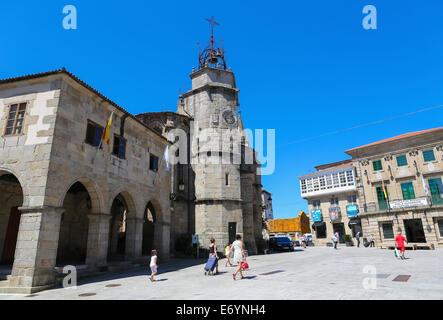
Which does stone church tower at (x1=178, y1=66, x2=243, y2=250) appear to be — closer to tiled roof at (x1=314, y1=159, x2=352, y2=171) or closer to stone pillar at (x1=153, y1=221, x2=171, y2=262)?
stone pillar at (x1=153, y1=221, x2=171, y2=262)

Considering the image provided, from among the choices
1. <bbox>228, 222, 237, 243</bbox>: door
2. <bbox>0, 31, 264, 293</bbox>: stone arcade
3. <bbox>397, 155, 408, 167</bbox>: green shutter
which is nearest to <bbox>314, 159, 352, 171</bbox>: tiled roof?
<bbox>397, 155, 408, 167</bbox>: green shutter

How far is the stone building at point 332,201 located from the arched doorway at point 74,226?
3577cm

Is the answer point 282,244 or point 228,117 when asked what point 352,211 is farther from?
point 228,117

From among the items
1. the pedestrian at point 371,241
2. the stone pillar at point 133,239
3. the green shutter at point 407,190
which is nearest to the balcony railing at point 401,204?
the green shutter at point 407,190

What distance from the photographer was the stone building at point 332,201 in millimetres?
40709

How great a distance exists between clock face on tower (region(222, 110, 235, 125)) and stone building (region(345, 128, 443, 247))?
1930 centimetres

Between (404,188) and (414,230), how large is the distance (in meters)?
6.12

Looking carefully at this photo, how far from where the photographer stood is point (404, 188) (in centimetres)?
3162

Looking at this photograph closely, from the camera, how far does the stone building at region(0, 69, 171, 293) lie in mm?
10180

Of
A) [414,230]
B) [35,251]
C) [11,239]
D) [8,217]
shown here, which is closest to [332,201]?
[414,230]

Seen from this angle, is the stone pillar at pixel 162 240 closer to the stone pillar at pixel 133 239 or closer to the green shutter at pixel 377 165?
the stone pillar at pixel 133 239

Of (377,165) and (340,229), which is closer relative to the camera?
(377,165)
